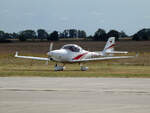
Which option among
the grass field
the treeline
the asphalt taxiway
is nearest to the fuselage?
the grass field

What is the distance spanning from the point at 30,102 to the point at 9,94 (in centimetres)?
184

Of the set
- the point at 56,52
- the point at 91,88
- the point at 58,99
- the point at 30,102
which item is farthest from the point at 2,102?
the point at 56,52

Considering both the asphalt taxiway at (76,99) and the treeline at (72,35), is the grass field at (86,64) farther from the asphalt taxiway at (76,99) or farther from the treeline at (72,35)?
the treeline at (72,35)

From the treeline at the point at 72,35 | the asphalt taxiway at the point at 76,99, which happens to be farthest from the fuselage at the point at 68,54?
the treeline at the point at 72,35

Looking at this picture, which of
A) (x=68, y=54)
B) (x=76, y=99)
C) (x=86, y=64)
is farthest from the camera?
(x=86, y=64)

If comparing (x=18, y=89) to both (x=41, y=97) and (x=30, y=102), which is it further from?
(x=30, y=102)

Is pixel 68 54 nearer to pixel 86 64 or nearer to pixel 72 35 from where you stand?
pixel 86 64

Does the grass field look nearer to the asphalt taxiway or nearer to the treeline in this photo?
the asphalt taxiway

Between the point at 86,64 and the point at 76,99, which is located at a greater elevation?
the point at 86,64

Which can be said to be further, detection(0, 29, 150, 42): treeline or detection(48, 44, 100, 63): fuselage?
detection(0, 29, 150, 42): treeline

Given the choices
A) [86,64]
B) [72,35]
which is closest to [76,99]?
[86,64]

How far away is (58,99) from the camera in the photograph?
10.8 meters

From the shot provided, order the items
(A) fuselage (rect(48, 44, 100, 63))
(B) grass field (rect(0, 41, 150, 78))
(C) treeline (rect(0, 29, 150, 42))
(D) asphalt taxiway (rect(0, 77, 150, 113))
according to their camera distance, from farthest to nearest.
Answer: (C) treeline (rect(0, 29, 150, 42)) → (A) fuselage (rect(48, 44, 100, 63)) → (B) grass field (rect(0, 41, 150, 78)) → (D) asphalt taxiway (rect(0, 77, 150, 113))

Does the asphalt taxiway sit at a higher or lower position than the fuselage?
lower
